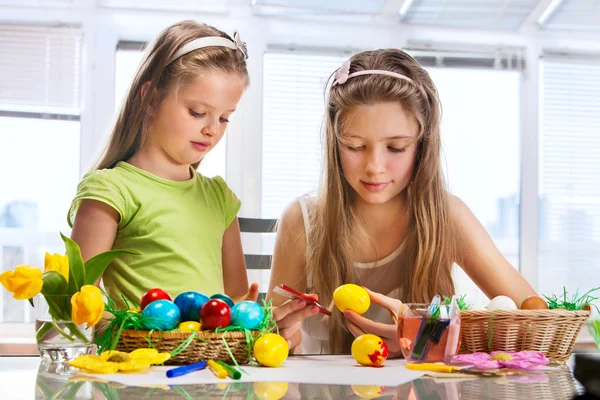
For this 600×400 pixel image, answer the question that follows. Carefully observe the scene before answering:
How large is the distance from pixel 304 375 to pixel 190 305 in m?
0.25

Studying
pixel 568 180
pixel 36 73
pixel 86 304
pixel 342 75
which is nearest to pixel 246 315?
pixel 86 304

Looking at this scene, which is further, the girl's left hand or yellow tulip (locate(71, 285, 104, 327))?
the girl's left hand

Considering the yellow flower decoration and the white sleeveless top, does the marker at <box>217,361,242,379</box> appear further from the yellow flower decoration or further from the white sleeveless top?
the white sleeveless top

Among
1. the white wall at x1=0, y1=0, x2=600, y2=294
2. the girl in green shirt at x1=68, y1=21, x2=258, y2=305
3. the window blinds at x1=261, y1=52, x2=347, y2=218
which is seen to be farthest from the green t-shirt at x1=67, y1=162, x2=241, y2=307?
the window blinds at x1=261, y1=52, x2=347, y2=218

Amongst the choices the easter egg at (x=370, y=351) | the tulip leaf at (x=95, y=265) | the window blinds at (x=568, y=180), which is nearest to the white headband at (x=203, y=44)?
the tulip leaf at (x=95, y=265)

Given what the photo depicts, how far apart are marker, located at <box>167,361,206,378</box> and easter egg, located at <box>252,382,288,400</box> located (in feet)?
0.39

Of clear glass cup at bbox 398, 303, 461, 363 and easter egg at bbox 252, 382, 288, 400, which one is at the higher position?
clear glass cup at bbox 398, 303, 461, 363

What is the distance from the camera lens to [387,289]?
1819 mm

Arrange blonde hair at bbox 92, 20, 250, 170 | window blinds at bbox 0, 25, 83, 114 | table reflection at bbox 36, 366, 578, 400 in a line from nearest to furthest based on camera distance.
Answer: table reflection at bbox 36, 366, 578, 400 → blonde hair at bbox 92, 20, 250, 170 → window blinds at bbox 0, 25, 83, 114

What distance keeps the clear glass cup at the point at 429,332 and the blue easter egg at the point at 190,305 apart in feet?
1.09

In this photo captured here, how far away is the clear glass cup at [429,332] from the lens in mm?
1163

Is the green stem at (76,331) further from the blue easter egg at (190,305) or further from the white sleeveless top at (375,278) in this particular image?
the white sleeveless top at (375,278)

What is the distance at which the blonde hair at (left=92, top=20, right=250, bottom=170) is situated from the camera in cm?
170

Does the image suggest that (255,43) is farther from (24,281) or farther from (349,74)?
(24,281)
